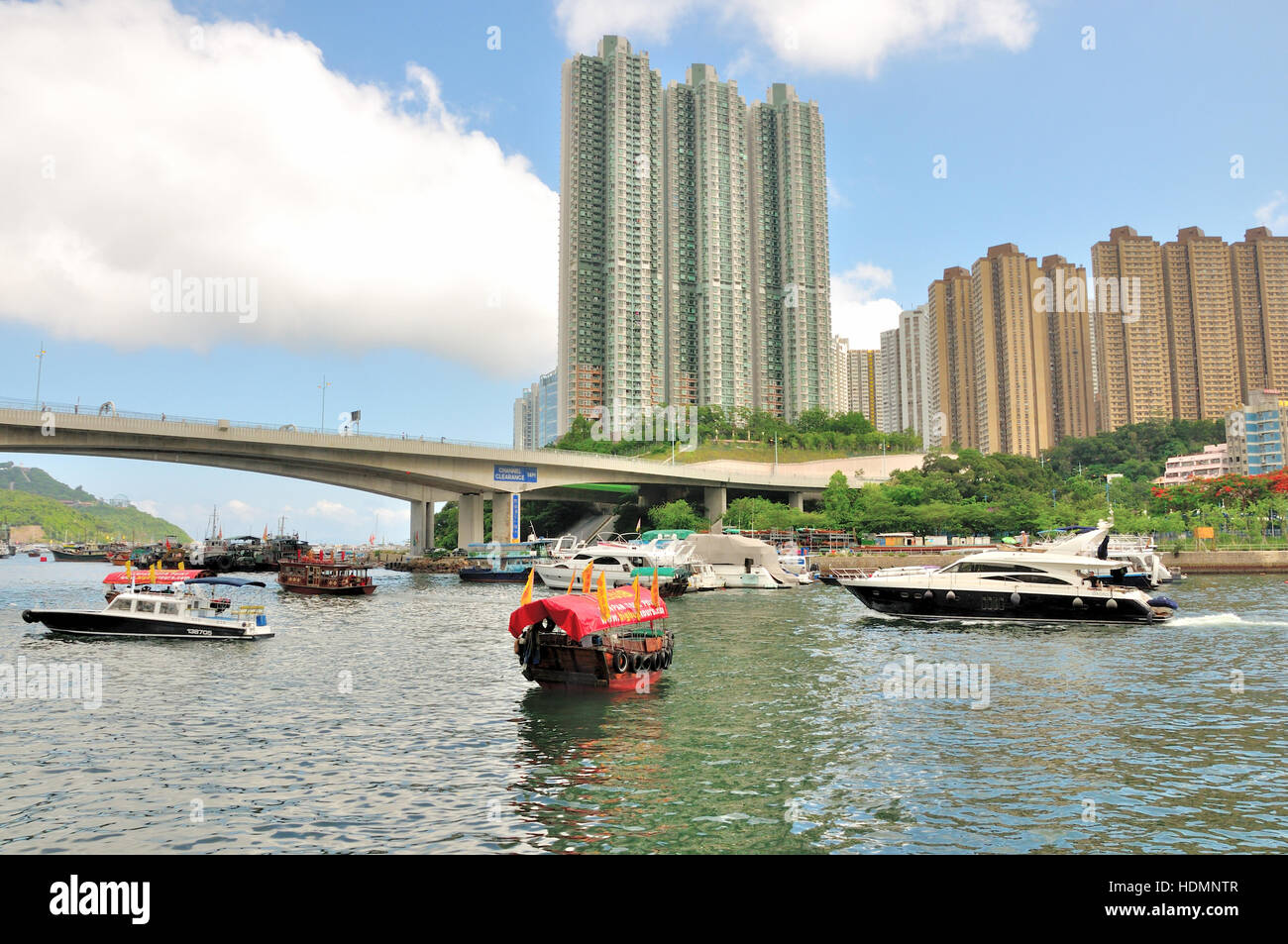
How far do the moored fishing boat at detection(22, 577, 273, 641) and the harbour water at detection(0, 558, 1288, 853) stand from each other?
3.10m

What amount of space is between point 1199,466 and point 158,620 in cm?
16428

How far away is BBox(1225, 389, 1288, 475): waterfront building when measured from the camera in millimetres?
136750

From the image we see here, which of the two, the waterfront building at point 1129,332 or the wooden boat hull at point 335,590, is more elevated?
the waterfront building at point 1129,332

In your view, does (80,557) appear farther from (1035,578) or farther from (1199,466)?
(1199,466)

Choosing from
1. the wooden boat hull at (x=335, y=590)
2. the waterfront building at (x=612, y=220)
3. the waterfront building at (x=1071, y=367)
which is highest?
the waterfront building at (x=612, y=220)

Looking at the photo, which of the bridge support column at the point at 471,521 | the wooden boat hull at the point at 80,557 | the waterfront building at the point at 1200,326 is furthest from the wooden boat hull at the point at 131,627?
the waterfront building at the point at 1200,326

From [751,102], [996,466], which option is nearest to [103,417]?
[996,466]

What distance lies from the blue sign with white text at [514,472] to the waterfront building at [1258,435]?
402 feet

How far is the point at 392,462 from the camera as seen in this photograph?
77.9 metres

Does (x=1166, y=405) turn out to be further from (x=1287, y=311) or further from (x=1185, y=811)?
(x=1185, y=811)

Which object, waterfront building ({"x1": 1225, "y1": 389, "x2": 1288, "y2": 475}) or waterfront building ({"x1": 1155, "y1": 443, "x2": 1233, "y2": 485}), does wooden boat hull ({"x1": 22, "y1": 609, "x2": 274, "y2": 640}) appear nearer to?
waterfront building ({"x1": 1155, "y1": 443, "x2": 1233, "y2": 485})

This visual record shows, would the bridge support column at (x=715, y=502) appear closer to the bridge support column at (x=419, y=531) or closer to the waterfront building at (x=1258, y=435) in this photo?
the bridge support column at (x=419, y=531)

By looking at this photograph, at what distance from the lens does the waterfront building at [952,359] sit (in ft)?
564
